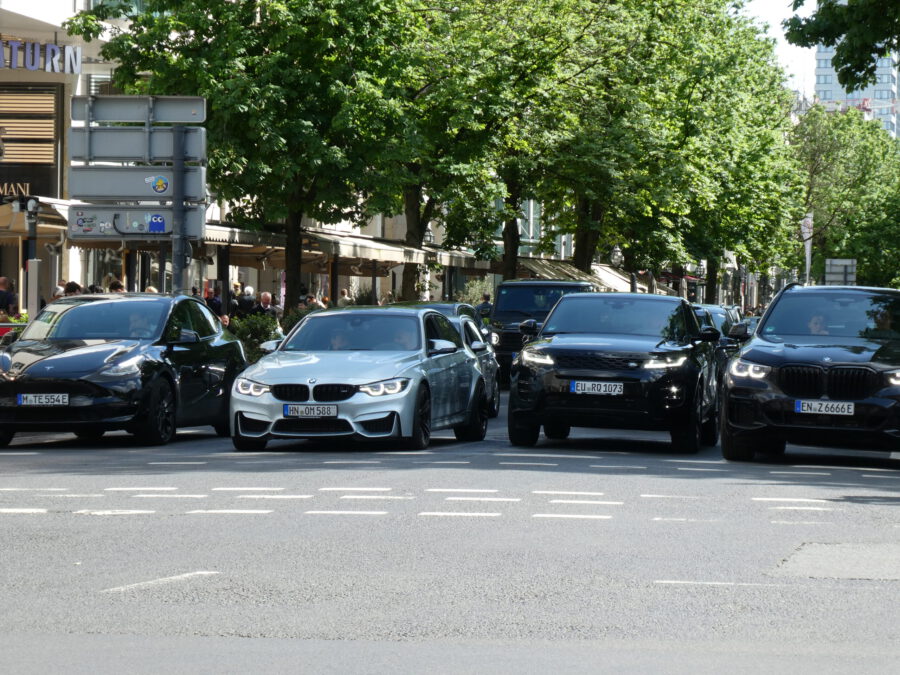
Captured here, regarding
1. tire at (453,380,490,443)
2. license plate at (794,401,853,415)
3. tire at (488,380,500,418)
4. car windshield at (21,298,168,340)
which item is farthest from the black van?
license plate at (794,401,853,415)

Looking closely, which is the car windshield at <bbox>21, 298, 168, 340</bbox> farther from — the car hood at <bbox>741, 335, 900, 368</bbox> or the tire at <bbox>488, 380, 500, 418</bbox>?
the car hood at <bbox>741, 335, 900, 368</bbox>

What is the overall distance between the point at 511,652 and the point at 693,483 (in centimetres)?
720

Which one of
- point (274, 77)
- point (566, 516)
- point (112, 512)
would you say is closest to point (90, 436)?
point (112, 512)

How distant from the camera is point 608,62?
145 ft

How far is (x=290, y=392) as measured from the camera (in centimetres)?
1612

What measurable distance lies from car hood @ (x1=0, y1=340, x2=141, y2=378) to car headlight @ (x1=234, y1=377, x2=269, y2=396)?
1477mm

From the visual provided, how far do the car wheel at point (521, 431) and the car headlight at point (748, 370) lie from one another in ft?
7.75

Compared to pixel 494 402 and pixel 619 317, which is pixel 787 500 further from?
pixel 494 402

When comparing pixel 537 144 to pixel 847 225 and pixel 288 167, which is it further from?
pixel 847 225

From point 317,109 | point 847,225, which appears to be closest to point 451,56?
point 317,109

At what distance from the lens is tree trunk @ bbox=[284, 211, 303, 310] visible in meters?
34.8

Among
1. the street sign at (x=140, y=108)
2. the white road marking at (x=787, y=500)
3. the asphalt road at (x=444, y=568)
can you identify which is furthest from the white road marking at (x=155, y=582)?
the street sign at (x=140, y=108)

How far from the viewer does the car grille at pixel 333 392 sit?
16062 mm

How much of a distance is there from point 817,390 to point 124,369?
6760mm
